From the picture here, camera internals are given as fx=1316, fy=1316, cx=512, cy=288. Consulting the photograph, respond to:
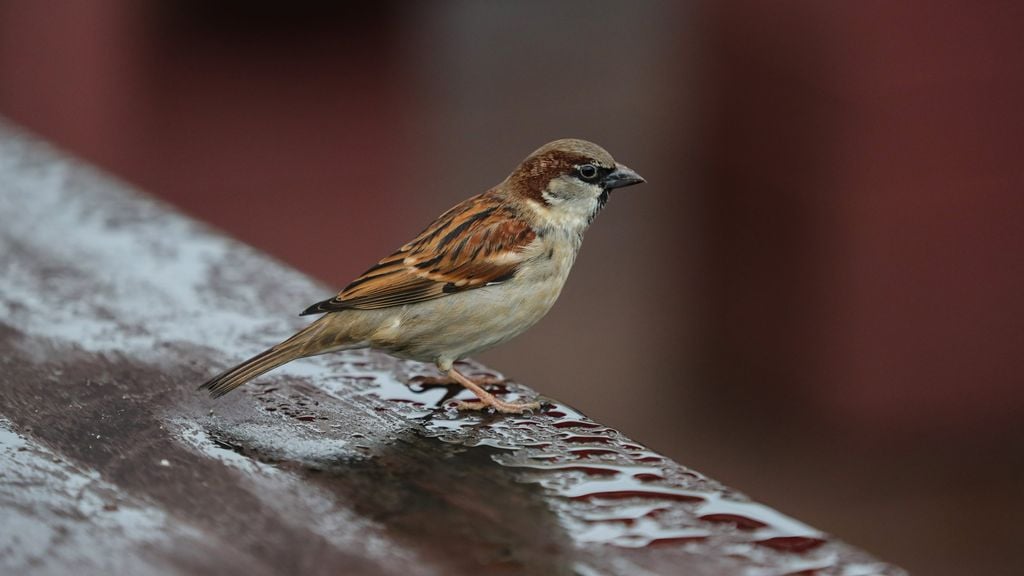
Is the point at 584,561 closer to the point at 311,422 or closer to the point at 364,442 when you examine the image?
the point at 364,442

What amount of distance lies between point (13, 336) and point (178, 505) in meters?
1.05

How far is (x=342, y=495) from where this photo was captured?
1691 millimetres

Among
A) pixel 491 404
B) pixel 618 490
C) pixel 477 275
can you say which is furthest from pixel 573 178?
pixel 618 490

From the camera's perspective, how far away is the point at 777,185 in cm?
695

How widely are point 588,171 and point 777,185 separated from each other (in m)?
3.87

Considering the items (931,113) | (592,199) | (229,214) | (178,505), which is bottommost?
(229,214)

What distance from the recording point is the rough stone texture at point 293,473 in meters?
1.50

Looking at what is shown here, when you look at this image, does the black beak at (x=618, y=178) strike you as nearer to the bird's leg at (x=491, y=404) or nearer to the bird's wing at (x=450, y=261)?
the bird's wing at (x=450, y=261)

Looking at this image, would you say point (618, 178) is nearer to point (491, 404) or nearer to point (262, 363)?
point (491, 404)

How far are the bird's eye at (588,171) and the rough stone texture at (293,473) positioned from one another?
26.8 inches

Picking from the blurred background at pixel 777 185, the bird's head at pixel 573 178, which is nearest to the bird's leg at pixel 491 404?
the bird's head at pixel 573 178

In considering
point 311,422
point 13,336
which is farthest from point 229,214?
point 311,422

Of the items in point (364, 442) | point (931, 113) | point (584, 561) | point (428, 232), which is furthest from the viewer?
point (931, 113)

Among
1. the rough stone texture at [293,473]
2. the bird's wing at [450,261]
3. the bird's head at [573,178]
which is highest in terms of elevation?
the bird's head at [573,178]
